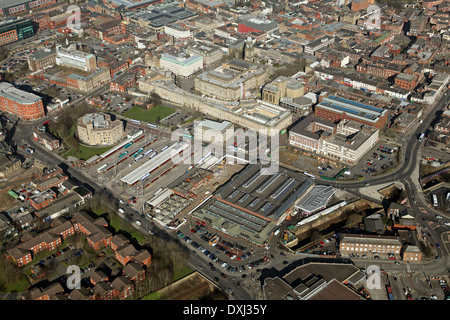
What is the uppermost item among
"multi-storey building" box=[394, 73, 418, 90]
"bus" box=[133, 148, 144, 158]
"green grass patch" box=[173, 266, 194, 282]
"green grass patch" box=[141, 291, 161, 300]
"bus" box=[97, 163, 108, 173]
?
"multi-storey building" box=[394, 73, 418, 90]

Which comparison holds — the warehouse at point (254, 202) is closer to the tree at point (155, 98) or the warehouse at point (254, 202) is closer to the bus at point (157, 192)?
the bus at point (157, 192)

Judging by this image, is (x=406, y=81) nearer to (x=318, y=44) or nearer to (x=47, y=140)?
(x=318, y=44)

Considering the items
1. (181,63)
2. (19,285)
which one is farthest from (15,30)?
(19,285)

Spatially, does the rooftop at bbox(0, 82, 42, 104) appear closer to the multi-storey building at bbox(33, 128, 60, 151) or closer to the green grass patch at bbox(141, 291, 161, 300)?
the multi-storey building at bbox(33, 128, 60, 151)

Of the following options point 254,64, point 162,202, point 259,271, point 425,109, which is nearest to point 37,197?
point 162,202

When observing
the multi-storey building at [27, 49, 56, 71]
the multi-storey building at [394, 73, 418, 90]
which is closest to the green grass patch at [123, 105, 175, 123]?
the multi-storey building at [27, 49, 56, 71]
